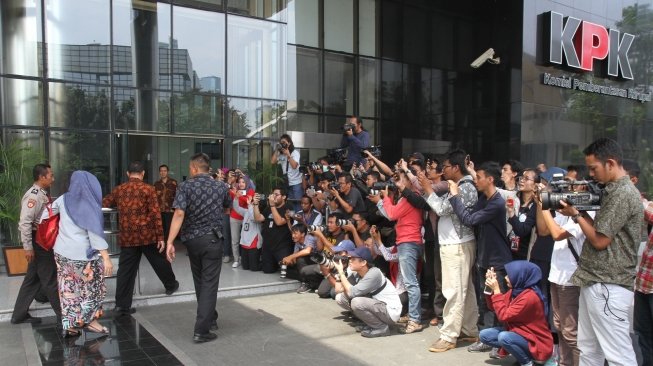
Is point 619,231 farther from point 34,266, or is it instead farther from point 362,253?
point 34,266

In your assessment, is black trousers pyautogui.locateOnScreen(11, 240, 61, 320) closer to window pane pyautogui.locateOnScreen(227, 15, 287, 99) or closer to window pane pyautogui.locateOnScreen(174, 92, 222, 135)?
window pane pyautogui.locateOnScreen(174, 92, 222, 135)

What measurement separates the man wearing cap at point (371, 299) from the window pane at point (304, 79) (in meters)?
8.68

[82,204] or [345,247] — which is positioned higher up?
[82,204]

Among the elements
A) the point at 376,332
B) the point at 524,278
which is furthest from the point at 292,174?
the point at 524,278

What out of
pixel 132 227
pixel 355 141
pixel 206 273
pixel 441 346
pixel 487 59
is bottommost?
pixel 441 346

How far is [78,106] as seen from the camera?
1002 cm

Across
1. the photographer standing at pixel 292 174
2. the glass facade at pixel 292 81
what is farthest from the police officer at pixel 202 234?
the glass facade at pixel 292 81

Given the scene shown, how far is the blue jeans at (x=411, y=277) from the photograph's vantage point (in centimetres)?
549

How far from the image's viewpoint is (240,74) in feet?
39.0

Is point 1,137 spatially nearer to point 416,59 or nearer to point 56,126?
point 56,126

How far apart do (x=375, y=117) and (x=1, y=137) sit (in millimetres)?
9482

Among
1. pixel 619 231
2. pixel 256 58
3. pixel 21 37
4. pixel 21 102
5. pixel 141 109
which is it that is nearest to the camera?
pixel 619 231

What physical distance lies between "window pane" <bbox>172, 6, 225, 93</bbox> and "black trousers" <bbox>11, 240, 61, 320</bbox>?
6175 millimetres

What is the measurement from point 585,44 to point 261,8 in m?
8.54
